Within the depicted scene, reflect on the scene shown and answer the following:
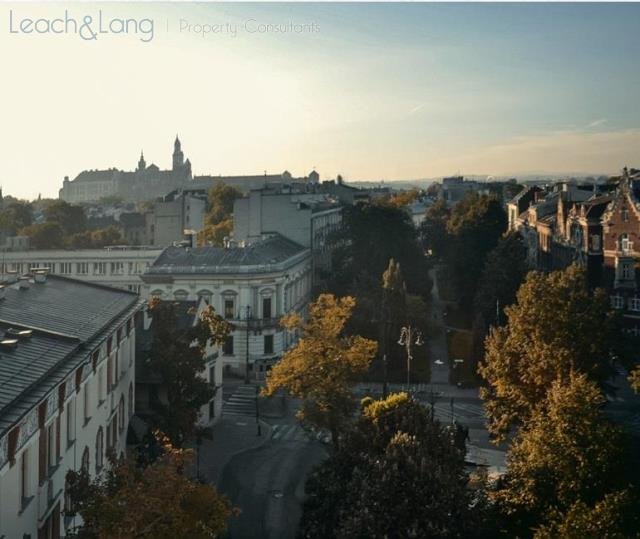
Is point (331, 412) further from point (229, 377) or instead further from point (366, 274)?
point (366, 274)

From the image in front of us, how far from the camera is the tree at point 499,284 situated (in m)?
69.2

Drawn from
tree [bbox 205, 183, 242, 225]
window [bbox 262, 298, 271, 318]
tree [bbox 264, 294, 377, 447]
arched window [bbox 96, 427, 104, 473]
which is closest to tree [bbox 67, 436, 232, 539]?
arched window [bbox 96, 427, 104, 473]

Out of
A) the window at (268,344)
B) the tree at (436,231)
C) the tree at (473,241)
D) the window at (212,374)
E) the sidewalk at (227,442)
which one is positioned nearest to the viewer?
the sidewalk at (227,442)

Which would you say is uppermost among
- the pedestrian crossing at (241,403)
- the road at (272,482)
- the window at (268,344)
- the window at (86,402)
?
the window at (86,402)

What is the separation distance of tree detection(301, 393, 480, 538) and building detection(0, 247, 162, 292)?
61255 millimetres

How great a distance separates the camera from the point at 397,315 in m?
64.7

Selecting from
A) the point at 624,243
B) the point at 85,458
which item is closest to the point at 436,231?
the point at 624,243

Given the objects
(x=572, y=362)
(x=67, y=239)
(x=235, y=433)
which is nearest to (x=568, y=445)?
(x=572, y=362)

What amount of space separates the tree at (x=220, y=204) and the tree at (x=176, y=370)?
2835 inches

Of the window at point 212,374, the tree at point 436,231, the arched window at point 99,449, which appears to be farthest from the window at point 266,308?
the tree at point 436,231

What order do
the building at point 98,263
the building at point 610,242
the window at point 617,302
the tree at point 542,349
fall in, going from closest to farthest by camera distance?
the tree at point 542,349 → the building at point 610,242 → the window at point 617,302 → the building at point 98,263

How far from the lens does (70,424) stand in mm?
27469

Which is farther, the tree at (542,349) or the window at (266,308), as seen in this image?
the window at (266,308)

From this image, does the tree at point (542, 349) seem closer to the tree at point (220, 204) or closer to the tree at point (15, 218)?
the tree at point (220, 204)
